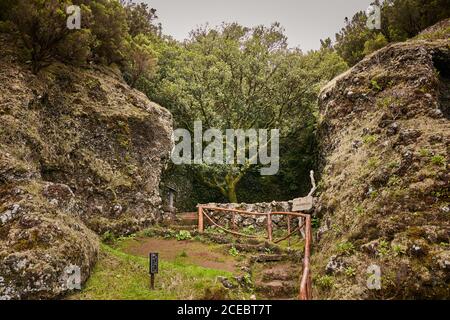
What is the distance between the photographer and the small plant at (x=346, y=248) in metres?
7.78

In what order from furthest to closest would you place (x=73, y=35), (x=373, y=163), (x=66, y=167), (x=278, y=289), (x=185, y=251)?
(x=73, y=35), (x=66, y=167), (x=185, y=251), (x=373, y=163), (x=278, y=289)

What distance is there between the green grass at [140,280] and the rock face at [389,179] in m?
2.63

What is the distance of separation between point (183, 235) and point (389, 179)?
6606mm

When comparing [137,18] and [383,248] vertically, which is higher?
[137,18]

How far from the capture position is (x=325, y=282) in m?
7.53

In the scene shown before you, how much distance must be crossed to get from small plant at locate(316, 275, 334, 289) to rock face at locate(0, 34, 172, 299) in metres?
4.90

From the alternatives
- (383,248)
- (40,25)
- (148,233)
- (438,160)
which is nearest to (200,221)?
(148,233)

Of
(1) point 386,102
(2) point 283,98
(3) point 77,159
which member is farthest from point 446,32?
(3) point 77,159

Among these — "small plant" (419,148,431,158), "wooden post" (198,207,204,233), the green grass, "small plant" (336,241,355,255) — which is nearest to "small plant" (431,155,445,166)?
"small plant" (419,148,431,158)

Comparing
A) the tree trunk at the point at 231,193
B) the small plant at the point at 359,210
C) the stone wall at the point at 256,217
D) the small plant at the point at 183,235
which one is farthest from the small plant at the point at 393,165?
the tree trunk at the point at 231,193

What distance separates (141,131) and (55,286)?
8.34m

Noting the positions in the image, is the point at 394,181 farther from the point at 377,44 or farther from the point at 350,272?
the point at 377,44

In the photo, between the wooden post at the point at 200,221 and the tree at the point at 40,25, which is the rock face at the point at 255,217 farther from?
the tree at the point at 40,25

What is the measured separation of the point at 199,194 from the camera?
20312 mm
